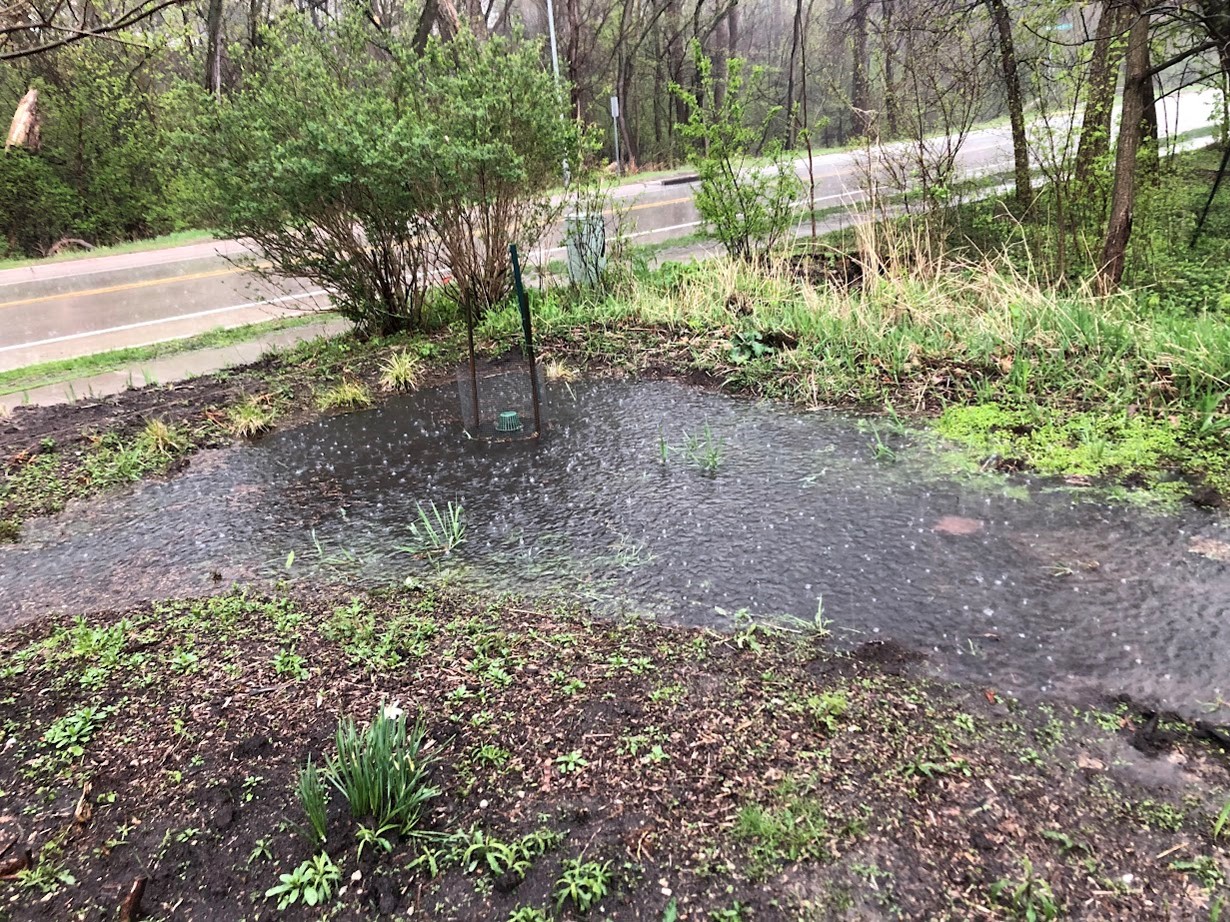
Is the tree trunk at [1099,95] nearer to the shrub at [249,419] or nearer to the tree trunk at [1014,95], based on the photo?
the tree trunk at [1014,95]

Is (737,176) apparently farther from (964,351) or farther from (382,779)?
(382,779)

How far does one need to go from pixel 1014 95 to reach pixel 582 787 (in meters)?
8.32

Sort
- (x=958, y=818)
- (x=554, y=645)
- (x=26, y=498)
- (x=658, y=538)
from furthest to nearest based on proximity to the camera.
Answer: (x=26, y=498) → (x=658, y=538) → (x=554, y=645) → (x=958, y=818)

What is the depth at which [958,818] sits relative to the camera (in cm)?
180

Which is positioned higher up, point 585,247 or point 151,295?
point 151,295

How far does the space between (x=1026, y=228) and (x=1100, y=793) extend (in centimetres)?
727

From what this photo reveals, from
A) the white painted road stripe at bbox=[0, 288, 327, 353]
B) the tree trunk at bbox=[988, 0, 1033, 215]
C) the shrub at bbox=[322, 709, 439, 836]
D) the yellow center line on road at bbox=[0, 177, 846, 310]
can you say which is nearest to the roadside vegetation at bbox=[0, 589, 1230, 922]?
the shrub at bbox=[322, 709, 439, 836]

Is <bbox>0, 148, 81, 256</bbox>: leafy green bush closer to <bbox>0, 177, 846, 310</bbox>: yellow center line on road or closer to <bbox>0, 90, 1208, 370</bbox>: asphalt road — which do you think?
<bbox>0, 90, 1208, 370</bbox>: asphalt road

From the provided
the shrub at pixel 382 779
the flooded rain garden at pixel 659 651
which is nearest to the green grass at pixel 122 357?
the flooded rain garden at pixel 659 651

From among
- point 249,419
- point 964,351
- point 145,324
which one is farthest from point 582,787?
point 145,324

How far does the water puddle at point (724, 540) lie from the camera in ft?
8.25

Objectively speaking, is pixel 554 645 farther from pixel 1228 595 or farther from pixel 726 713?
pixel 1228 595

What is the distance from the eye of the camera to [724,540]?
3219 mm

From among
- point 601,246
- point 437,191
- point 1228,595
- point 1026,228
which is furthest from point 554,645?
point 1026,228
